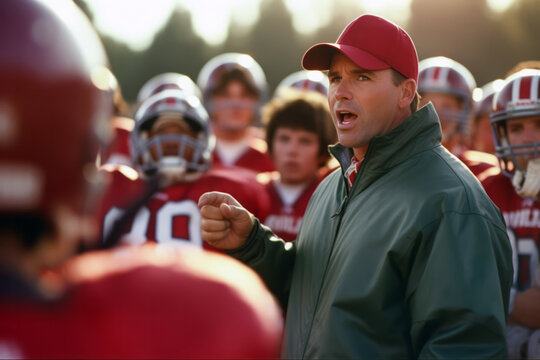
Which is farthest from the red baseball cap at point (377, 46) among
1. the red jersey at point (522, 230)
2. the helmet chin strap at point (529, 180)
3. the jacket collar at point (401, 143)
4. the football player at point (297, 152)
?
the football player at point (297, 152)

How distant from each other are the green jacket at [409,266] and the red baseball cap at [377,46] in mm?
244

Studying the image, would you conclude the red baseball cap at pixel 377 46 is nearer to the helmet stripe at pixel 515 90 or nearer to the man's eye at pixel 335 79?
the man's eye at pixel 335 79

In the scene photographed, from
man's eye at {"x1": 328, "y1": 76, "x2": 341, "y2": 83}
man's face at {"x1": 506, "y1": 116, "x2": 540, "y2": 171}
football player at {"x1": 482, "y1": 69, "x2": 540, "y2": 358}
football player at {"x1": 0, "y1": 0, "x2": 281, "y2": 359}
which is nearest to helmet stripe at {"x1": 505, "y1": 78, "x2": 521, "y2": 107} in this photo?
football player at {"x1": 482, "y1": 69, "x2": 540, "y2": 358}

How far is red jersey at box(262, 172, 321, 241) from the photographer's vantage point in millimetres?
3935

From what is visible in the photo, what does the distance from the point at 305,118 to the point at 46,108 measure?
341cm

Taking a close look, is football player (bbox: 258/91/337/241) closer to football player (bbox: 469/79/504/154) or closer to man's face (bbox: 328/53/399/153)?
man's face (bbox: 328/53/399/153)

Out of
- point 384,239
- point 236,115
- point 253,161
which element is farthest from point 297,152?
point 384,239

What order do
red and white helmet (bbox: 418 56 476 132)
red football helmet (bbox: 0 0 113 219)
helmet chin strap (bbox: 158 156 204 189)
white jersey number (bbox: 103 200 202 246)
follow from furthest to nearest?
red and white helmet (bbox: 418 56 476 132) < helmet chin strap (bbox: 158 156 204 189) < white jersey number (bbox: 103 200 202 246) < red football helmet (bbox: 0 0 113 219)

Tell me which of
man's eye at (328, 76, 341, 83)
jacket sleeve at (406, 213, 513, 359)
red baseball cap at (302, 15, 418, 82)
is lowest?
jacket sleeve at (406, 213, 513, 359)

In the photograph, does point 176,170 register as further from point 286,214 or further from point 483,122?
point 483,122

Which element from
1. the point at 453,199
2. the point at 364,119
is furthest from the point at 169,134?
the point at 453,199

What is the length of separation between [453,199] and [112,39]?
1283 inches

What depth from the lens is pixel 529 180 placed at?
333 centimetres

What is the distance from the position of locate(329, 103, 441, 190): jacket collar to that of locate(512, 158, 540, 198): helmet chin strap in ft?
4.03
